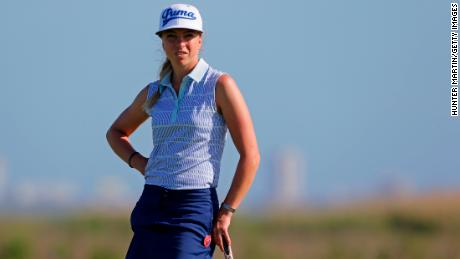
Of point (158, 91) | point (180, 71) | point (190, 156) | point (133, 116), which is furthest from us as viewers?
point (133, 116)

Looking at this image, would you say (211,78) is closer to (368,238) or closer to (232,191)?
(232,191)

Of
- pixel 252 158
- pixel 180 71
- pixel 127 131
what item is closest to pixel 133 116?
pixel 127 131

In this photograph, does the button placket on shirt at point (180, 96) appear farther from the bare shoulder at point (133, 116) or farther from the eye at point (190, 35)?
the bare shoulder at point (133, 116)

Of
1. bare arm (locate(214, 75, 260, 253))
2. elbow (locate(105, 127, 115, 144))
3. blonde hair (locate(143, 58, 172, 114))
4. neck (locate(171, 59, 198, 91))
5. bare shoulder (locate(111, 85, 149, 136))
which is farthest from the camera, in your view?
elbow (locate(105, 127, 115, 144))

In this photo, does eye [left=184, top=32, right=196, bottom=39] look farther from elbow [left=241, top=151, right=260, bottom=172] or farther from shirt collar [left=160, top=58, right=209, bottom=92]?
elbow [left=241, top=151, right=260, bottom=172]

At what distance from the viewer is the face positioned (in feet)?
13.3

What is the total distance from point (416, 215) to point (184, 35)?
580 centimetres

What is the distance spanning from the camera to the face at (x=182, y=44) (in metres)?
4.05

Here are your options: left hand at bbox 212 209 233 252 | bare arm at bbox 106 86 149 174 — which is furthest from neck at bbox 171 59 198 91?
left hand at bbox 212 209 233 252

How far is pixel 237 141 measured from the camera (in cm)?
402

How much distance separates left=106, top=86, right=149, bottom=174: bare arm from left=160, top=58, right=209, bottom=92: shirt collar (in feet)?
0.76

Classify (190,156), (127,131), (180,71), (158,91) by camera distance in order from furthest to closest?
1. (127,131)
2. (158,91)
3. (180,71)
4. (190,156)

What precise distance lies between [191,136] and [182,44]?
1.04 ft

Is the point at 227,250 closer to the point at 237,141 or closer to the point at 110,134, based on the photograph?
the point at 237,141
